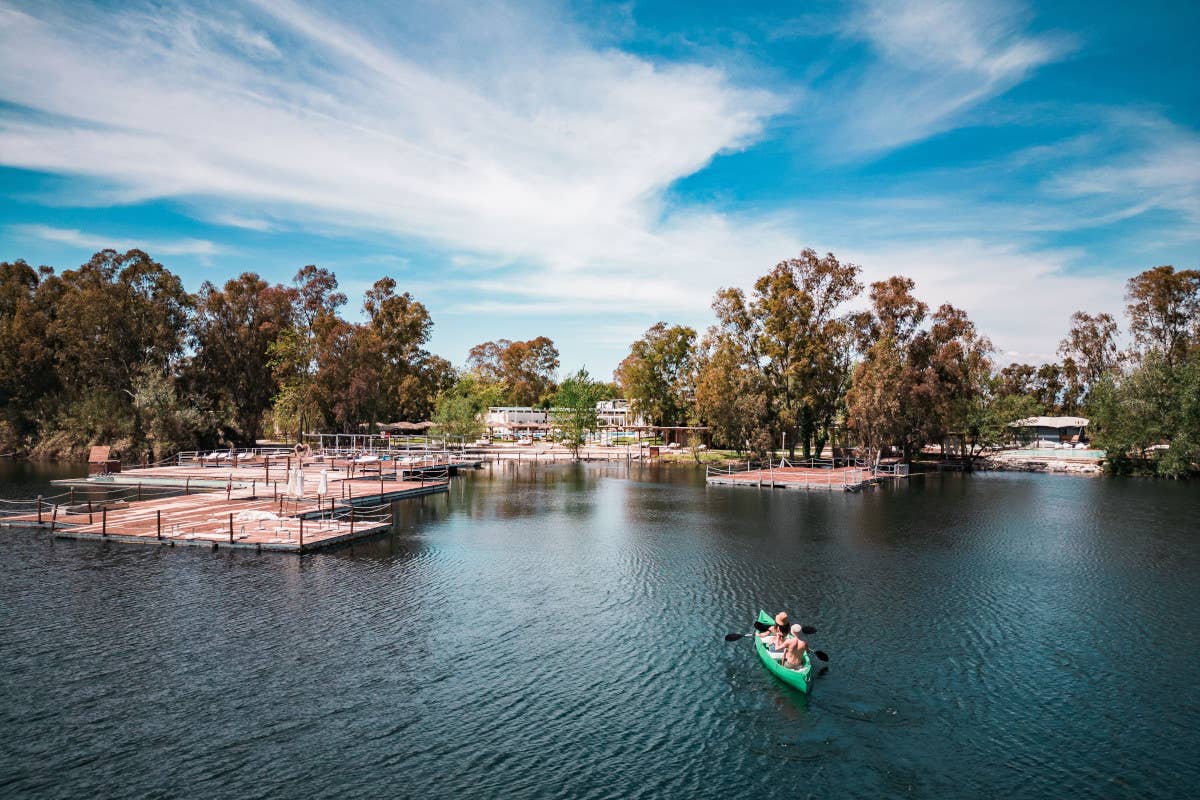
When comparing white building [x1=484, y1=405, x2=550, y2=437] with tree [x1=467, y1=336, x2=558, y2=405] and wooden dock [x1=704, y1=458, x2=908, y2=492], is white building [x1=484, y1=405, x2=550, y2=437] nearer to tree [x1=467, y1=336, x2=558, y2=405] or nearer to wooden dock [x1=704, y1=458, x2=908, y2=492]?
tree [x1=467, y1=336, x2=558, y2=405]

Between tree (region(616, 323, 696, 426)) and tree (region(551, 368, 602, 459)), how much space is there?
25.4 feet

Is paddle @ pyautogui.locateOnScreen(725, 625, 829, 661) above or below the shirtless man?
below

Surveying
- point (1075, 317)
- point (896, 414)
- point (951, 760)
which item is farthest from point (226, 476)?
point (1075, 317)

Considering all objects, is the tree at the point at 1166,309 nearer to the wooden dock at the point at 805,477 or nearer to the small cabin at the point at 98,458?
the wooden dock at the point at 805,477

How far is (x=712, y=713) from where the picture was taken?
1964cm

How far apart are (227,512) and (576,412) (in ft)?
233

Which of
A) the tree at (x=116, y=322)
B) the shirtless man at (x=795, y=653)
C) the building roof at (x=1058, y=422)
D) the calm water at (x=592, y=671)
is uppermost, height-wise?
the tree at (x=116, y=322)

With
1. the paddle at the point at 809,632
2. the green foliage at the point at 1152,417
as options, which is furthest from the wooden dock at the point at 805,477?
the paddle at the point at 809,632

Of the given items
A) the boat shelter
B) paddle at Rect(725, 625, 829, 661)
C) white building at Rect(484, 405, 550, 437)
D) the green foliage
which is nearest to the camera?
paddle at Rect(725, 625, 829, 661)

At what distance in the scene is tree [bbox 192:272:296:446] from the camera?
96.8 meters

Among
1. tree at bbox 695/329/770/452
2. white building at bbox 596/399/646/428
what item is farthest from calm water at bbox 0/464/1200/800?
white building at bbox 596/399/646/428

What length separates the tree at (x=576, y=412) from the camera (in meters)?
112

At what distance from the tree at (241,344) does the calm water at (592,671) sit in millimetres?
62822

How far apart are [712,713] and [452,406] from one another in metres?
90.4
